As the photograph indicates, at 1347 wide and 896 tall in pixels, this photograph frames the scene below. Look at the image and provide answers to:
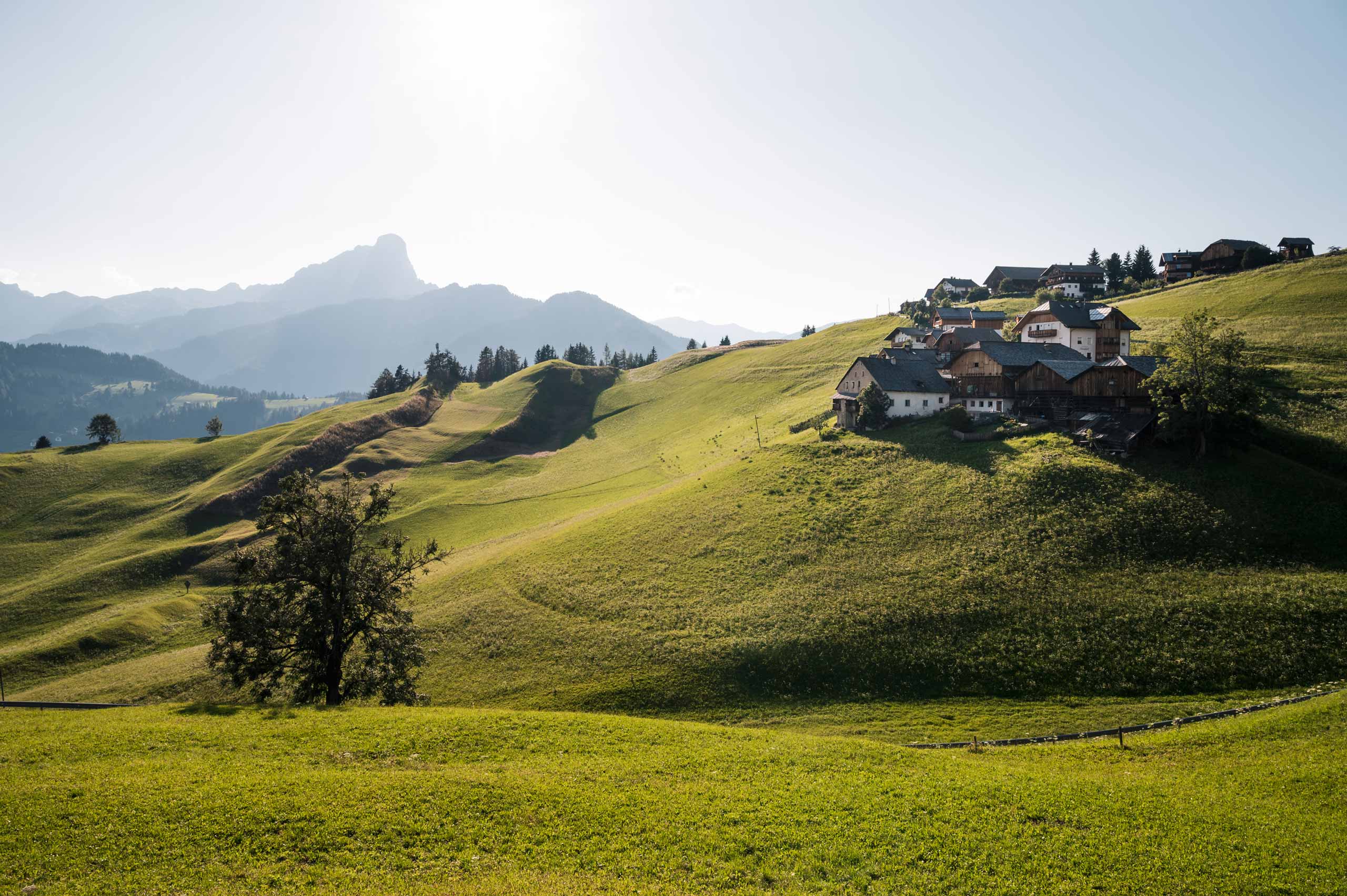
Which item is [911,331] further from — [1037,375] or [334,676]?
[334,676]

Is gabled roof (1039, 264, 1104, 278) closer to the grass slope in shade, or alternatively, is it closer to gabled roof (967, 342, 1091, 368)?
gabled roof (967, 342, 1091, 368)

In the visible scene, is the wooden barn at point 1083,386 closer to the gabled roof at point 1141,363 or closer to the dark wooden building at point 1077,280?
the gabled roof at point 1141,363

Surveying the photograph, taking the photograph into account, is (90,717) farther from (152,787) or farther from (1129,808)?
(1129,808)

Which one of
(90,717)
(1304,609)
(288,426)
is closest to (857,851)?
(90,717)

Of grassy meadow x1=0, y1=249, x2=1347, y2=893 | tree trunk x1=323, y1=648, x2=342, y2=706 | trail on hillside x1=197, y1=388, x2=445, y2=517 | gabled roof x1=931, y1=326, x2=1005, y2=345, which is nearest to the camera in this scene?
grassy meadow x1=0, y1=249, x2=1347, y2=893

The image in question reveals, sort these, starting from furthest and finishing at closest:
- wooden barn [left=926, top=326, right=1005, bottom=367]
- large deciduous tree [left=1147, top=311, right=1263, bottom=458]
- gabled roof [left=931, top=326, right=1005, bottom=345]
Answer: gabled roof [left=931, top=326, right=1005, bottom=345], wooden barn [left=926, top=326, right=1005, bottom=367], large deciduous tree [left=1147, top=311, right=1263, bottom=458]

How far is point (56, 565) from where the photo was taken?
8638cm

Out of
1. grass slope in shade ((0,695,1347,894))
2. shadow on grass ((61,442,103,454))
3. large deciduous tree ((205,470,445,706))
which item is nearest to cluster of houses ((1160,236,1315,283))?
grass slope in shade ((0,695,1347,894))

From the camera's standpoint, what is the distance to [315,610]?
3778 centimetres

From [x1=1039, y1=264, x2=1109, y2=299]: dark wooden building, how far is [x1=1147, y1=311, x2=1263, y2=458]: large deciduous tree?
370 feet

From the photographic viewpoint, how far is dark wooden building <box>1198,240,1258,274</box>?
444 ft

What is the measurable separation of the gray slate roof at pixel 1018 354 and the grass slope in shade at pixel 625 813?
55103 mm

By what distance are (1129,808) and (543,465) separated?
110 metres

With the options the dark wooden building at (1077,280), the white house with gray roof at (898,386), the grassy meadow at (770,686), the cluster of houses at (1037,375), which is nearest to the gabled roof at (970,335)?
the cluster of houses at (1037,375)
